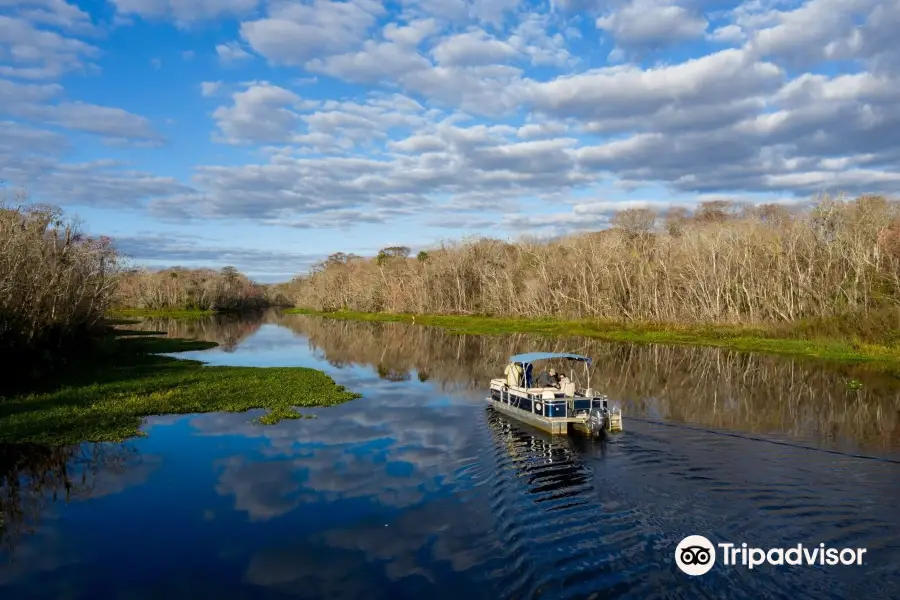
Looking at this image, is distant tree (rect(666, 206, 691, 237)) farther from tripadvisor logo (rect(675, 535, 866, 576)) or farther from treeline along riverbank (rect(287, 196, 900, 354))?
tripadvisor logo (rect(675, 535, 866, 576))

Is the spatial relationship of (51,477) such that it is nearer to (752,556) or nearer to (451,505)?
(451,505)

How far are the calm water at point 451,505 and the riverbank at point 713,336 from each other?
2091cm

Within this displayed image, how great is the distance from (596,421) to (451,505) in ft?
31.3

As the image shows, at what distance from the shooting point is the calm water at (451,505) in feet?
41.3

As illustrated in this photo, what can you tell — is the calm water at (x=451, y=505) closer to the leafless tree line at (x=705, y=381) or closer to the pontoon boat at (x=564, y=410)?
the leafless tree line at (x=705, y=381)

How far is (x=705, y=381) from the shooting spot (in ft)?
128

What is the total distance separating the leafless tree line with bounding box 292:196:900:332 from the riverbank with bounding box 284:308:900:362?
470 centimetres

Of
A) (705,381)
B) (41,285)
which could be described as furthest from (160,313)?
(705,381)

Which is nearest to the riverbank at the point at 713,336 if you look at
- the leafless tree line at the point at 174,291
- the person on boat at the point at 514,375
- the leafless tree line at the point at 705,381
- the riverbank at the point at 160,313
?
the leafless tree line at the point at 705,381

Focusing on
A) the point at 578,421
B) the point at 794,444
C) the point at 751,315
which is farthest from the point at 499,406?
the point at 751,315

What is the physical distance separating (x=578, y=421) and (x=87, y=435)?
21.0 meters

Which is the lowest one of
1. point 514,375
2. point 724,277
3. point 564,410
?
point 564,410

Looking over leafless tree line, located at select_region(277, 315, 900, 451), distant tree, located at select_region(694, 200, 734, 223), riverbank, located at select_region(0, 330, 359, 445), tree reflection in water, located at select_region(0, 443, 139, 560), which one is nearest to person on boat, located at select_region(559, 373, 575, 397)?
leafless tree line, located at select_region(277, 315, 900, 451)

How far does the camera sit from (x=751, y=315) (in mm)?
67250
